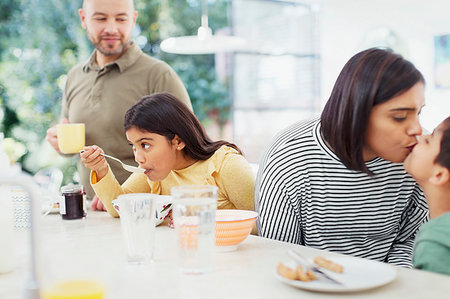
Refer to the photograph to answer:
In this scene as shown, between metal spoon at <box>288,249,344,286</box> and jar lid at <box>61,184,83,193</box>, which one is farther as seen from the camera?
jar lid at <box>61,184,83,193</box>

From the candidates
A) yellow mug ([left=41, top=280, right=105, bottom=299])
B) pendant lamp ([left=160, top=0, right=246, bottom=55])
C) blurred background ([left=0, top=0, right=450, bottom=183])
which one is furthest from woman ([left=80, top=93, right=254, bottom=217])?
blurred background ([left=0, top=0, right=450, bottom=183])

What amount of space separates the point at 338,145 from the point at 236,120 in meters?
5.67

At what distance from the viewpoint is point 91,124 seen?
2447 mm

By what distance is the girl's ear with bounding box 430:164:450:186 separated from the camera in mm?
1330

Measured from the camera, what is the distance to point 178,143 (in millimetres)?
1944

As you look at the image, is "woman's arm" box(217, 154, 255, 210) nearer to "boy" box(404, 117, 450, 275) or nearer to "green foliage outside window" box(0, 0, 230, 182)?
"boy" box(404, 117, 450, 275)

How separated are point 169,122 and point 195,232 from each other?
93 cm

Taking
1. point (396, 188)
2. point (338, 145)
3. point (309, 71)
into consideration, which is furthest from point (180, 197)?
point (309, 71)

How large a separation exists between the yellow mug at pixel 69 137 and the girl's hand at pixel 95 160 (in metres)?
0.21

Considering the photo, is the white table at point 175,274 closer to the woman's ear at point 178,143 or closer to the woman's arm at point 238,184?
the woman's arm at point 238,184

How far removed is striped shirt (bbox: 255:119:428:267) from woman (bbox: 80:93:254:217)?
24 centimetres

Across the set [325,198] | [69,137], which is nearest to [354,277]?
[325,198]

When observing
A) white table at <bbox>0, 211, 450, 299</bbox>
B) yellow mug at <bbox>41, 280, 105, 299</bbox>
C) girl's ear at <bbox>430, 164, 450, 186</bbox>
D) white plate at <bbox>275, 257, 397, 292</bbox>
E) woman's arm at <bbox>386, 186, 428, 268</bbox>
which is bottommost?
woman's arm at <bbox>386, 186, 428, 268</bbox>

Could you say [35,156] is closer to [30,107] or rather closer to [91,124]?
[30,107]
